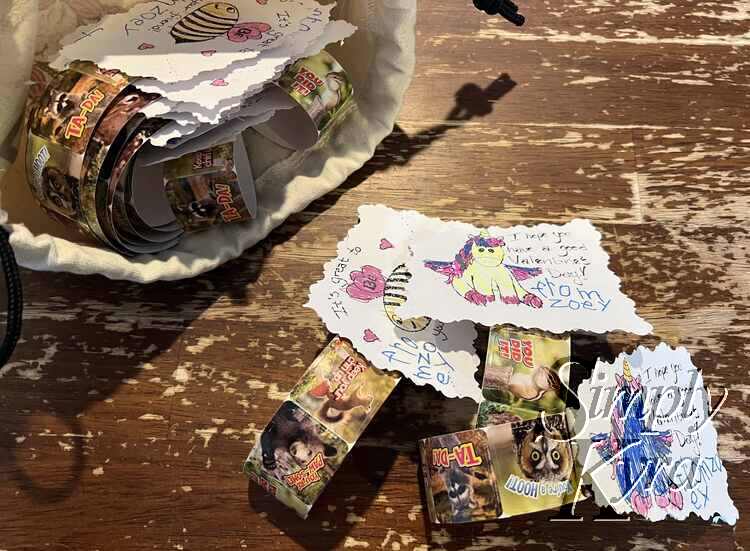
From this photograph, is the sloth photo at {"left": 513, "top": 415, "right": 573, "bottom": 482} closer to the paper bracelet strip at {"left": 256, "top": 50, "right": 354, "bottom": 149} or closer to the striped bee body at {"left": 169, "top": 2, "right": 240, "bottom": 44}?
the paper bracelet strip at {"left": 256, "top": 50, "right": 354, "bottom": 149}

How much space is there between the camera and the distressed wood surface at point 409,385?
621 mm

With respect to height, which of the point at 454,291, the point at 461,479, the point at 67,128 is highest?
the point at 67,128

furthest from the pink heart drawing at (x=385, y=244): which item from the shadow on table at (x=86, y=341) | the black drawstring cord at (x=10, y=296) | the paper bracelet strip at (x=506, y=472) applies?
the black drawstring cord at (x=10, y=296)

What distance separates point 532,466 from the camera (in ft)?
1.90

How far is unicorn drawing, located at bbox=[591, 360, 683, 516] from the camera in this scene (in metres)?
0.59

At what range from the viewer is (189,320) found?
0.69m

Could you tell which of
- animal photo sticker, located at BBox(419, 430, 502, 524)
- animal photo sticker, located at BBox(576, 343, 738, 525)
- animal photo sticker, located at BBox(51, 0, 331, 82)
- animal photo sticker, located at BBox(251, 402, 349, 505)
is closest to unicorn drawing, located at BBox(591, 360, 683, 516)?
animal photo sticker, located at BBox(576, 343, 738, 525)

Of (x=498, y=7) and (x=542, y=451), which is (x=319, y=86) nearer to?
(x=498, y=7)

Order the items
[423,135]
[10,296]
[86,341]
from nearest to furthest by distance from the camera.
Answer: [10,296]
[86,341]
[423,135]

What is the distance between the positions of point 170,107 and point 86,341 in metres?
0.25

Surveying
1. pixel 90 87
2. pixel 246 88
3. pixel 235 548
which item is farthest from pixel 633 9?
pixel 235 548

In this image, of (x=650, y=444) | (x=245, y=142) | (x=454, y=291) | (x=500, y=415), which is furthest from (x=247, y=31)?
(x=650, y=444)

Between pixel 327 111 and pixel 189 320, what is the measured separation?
261 mm

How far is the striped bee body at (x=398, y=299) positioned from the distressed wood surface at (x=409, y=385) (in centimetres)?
7
